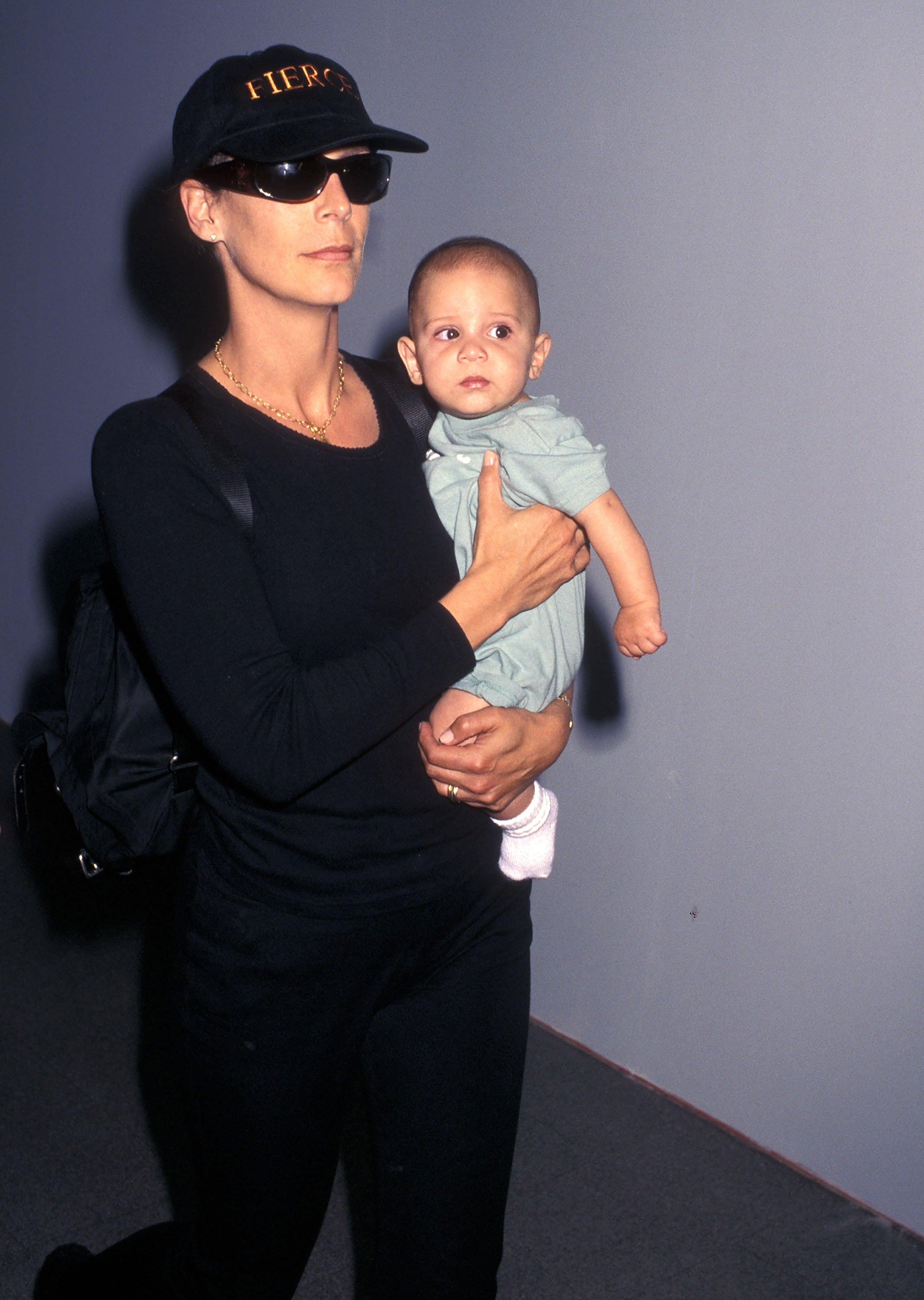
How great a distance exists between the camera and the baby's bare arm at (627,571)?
1604 millimetres

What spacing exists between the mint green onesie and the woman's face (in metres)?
0.29

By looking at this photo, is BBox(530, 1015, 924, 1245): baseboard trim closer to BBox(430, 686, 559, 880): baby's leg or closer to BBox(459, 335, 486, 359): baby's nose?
BBox(430, 686, 559, 880): baby's leg

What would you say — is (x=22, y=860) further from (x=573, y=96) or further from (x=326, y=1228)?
(x=573, y=96)

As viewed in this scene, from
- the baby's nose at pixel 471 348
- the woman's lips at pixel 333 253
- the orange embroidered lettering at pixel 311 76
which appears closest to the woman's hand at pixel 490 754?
the baby's nose at pixel 471 348

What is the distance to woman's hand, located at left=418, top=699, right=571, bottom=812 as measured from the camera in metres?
1.49

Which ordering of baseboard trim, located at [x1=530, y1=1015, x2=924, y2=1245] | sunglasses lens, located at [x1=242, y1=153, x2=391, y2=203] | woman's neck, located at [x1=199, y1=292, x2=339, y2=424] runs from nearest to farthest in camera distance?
sunglasses lens, located at [x1=242, y1=153, x2=391, y2=203]
woman's neck, located at [x1=199, y1=292, x2=339, y2=424]
baseboard trim, located at [x1=530, y1=1015, x2=924, y2=1245]

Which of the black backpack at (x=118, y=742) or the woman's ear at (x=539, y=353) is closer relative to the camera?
the black backpack at (x=118, y=742)

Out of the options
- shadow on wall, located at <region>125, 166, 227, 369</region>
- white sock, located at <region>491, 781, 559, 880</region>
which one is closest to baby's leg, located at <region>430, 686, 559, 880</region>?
white sock, located at <region>491, 781, 559, 880</region>

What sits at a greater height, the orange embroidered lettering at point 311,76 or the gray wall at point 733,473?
the orange embroidered lettering at point 311,76

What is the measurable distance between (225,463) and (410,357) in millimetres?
473

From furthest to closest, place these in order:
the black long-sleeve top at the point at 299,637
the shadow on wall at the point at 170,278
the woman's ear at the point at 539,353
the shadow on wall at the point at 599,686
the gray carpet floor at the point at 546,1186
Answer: the shadow on wall at the point at 170,278 → the shadow on wall at the point at 599,686 → the gray carpet floor at the point at 546,1186 → the woman's ear at the point at 539,353 → the black long-sleeve top at the point at 299,637

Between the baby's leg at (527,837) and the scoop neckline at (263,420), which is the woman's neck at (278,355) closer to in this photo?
the scoop neckline at (263,420)

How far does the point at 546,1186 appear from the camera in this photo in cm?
256

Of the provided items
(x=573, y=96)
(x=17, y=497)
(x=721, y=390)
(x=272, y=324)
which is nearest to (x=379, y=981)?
(x=272, y=324)
